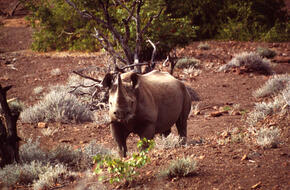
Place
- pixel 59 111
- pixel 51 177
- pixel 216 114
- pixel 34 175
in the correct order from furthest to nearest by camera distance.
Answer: pixel 216 114 → pixel 59 111 → pixel 34 175 → pixel 51 177

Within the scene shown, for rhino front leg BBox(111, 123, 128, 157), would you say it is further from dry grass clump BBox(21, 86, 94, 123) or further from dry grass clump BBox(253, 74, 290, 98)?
dry grass clump BBox(253, 74, 290, 98)

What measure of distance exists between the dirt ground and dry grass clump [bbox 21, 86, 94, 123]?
0.97 feet

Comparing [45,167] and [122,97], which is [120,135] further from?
[45,167]

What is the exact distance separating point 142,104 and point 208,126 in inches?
136

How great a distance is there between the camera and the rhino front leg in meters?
4.55

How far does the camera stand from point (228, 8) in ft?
68.4

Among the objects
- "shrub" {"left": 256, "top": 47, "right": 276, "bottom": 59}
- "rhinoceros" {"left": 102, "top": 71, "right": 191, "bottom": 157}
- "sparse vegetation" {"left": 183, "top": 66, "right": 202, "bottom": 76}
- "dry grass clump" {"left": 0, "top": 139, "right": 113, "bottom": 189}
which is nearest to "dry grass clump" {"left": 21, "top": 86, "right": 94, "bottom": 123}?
"dry grass clump" {"left": 0, "top": 139, "right": 113, "bottom": 189}

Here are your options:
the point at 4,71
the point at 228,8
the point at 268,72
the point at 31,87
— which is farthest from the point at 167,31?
the point at 228,8

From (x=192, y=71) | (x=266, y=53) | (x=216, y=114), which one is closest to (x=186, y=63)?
(x=192, y=71)

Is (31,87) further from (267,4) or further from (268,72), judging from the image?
(267,4)

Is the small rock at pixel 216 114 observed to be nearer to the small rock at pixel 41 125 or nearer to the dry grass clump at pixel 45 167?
the dry grass clump at pixel 45 167

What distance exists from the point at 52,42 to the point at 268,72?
1330cm

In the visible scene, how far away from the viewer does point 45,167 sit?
15.0ft

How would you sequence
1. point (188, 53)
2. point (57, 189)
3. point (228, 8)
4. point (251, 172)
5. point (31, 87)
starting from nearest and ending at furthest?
point (251, 172) < point (57, 189) < point (31, 87) < point (188, 53) < point (228, 8)
